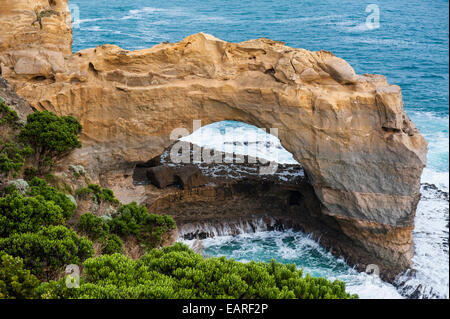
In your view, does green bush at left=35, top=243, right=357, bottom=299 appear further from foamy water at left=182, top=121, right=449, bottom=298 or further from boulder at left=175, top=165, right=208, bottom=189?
boulder at left=175, top=165, right=208, bottom=189

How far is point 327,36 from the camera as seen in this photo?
1900 inches

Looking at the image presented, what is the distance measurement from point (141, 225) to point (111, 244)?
2.09 meters

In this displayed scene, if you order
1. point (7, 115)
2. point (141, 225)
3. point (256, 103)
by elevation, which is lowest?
point (141, 225)

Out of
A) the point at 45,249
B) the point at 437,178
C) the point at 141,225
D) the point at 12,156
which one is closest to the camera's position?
the point at 45,249

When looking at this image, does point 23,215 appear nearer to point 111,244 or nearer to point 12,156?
point 111,244

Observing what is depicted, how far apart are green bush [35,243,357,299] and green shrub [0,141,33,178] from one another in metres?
7.88

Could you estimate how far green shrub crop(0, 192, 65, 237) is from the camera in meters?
11.5

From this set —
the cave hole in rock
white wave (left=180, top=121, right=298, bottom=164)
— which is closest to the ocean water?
white wave (left=180, top=121, right=298, bottom=164)

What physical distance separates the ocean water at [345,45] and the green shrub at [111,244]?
824cm

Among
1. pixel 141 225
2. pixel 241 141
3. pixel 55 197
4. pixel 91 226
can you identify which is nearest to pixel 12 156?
pixel 55 197

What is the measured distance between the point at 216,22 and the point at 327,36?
1333 cm

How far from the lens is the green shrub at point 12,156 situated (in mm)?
15461

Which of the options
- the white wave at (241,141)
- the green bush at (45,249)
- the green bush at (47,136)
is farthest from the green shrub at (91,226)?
the white wave at (241,141)

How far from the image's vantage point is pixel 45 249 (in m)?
10.2
